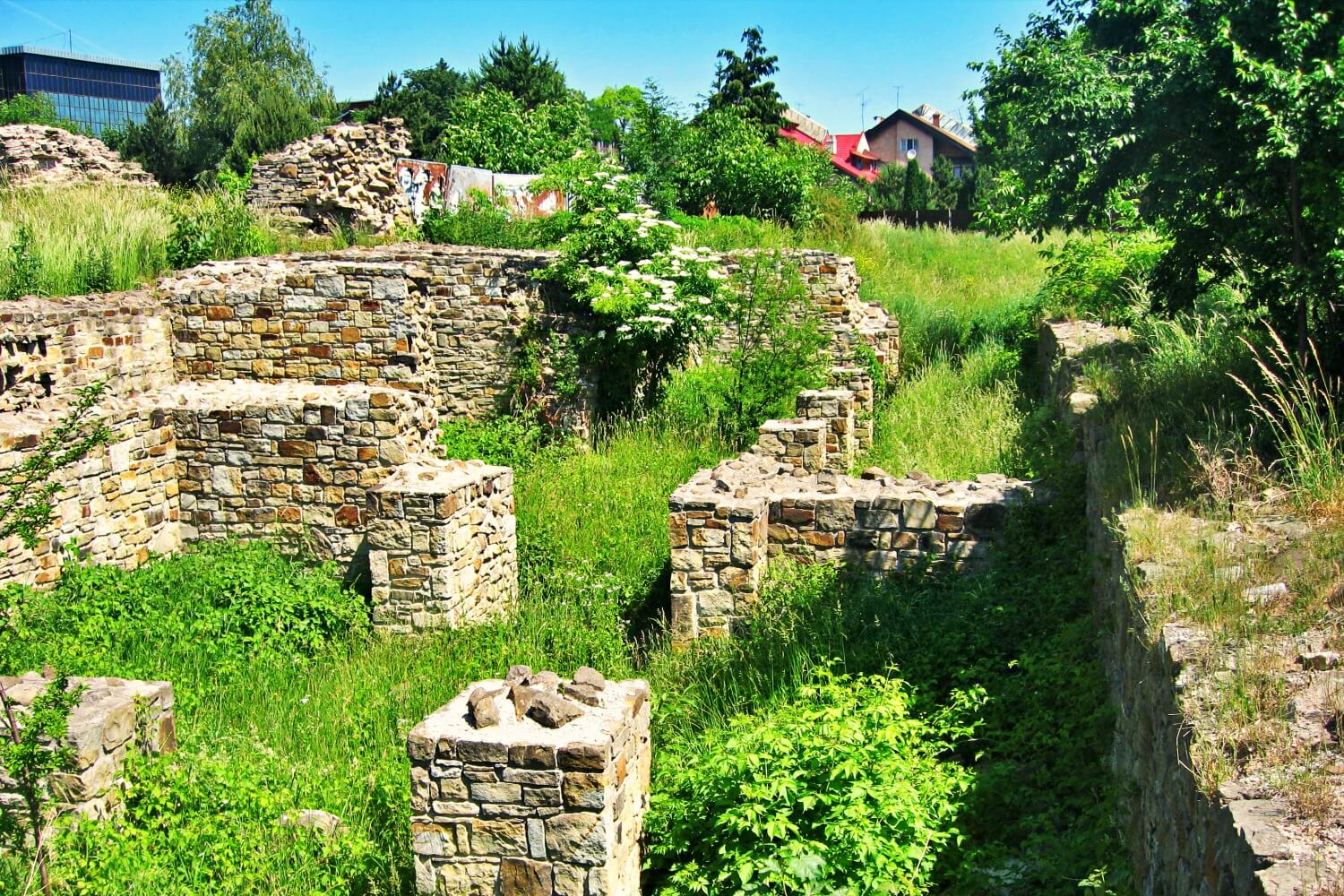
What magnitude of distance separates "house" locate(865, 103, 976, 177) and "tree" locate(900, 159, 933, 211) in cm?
1698

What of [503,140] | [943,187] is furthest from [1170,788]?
[943,187]

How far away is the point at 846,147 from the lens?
212 ft

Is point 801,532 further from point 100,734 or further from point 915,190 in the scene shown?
point 915,190

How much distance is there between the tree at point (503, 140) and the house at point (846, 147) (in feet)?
95.0

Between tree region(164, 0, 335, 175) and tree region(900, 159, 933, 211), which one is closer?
tree region(164, 0, 335, 175)

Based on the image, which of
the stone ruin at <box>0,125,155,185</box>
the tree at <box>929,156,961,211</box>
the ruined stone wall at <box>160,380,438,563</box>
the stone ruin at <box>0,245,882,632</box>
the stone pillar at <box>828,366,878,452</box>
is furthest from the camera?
the tree at <box>929,156,961,211</box>

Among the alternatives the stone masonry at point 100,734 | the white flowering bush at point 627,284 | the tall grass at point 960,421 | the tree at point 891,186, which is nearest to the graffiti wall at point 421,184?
the white flowering bush at point 627,284

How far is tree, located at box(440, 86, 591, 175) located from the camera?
23.3 meters

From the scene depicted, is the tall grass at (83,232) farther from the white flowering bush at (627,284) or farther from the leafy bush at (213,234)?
the white flowering bush at (627,284)

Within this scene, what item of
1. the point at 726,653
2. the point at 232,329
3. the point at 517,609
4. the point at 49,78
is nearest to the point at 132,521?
the point at 232,329

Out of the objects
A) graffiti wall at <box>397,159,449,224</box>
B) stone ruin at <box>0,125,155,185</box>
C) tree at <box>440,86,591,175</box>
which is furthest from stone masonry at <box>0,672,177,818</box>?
tree at <box>440,86,591,175</box>

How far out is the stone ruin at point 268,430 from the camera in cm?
848

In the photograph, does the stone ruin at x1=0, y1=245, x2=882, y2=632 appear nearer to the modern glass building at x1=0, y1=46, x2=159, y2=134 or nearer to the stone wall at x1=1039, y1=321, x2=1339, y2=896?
the stone wall at x1=1039, y1=321, x2=1339, y2=896

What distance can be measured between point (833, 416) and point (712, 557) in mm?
4271
